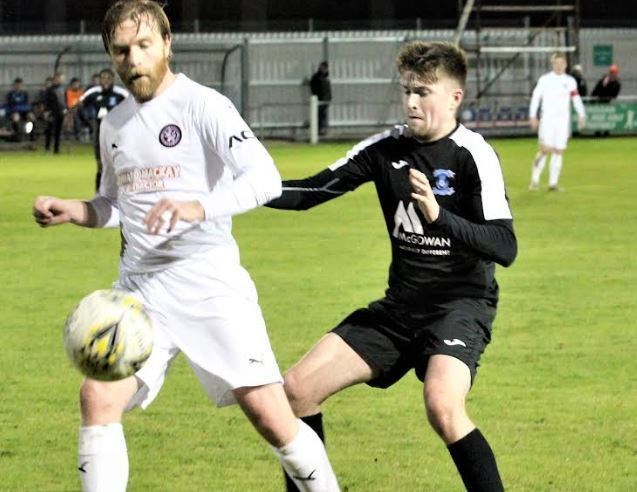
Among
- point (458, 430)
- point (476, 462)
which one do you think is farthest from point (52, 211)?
point (476, 462)

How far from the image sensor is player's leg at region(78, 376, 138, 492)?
5.33 meters

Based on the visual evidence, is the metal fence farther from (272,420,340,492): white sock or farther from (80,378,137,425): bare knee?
(80,378,137,425): bare knee

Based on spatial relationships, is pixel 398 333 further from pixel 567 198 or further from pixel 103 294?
pixel 567 198

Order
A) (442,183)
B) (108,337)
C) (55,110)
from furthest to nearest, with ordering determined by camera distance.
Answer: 1. (55,110)
2. (442,183)
3. (108,337)

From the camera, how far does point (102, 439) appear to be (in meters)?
5.32

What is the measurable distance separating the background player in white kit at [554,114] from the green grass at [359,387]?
4607 millimetres

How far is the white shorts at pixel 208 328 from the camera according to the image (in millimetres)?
5453

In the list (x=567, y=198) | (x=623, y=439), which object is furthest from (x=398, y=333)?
(x=567, y=198)

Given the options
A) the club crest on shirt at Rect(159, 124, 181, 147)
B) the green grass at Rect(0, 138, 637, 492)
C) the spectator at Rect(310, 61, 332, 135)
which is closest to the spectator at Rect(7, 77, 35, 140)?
the spectator at Rect(310, 61, 332, 135)

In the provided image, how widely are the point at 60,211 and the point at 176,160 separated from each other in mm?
596

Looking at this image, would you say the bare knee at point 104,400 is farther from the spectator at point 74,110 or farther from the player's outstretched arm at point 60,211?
the spectator at point 74,110

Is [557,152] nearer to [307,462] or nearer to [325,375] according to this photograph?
[325,375]

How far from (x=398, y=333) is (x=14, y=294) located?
7.83m

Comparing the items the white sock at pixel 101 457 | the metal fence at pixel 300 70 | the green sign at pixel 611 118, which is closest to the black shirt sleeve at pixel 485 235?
the white sock at pixel 101 457
